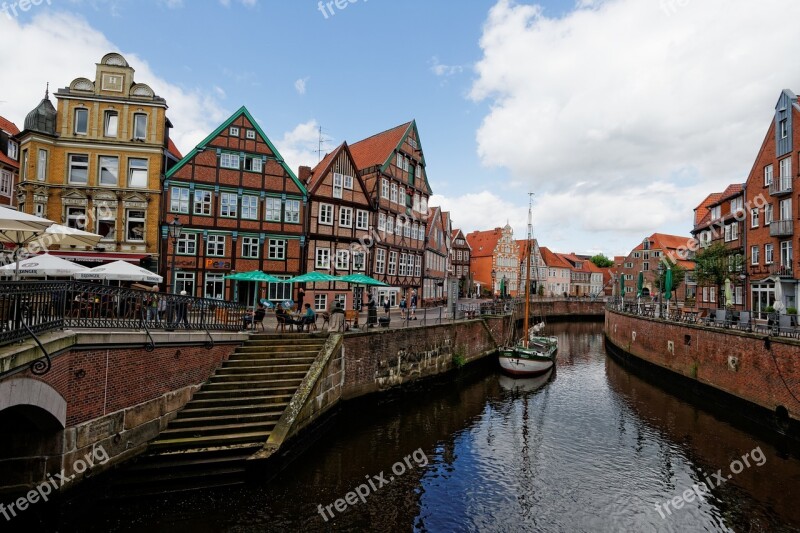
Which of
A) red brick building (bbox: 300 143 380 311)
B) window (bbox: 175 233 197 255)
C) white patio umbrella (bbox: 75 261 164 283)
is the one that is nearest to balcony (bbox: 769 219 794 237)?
red brick building (bbox: 300 143 380 311)

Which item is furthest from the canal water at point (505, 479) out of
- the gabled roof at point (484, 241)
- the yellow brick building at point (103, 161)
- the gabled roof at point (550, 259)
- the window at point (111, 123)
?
the gabled roof at point (550, 259)

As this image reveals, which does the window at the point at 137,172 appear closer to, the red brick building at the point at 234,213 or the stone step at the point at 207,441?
the red brick building at the point at 234,213

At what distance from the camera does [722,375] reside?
67.9 ft

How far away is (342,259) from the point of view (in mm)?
30578

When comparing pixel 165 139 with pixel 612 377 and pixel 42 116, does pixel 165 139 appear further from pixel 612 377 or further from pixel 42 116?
pixel 612 377

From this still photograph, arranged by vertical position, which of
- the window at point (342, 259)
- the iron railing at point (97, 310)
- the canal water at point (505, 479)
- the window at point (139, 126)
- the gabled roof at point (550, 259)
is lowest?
the canal water at point (505, 479)

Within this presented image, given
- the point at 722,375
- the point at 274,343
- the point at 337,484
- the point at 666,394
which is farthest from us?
the point at 666,394

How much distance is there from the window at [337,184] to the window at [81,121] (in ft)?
48.5

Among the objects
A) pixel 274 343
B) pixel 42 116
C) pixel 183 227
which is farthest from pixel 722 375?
A: pixel 42 116

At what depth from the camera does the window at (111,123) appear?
25484 mm

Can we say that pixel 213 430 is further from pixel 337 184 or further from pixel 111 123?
pixel 111 123

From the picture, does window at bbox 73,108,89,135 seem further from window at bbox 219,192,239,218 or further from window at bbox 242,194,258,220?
window at bbox 242,194,258,220

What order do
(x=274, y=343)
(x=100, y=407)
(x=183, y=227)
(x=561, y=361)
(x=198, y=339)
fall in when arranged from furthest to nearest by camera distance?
(x=561, y=361) → (x=183, y=227) → (x=274, y=343) → (x=198, y=339) → (x=100, y=407)

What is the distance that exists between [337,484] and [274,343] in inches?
247
